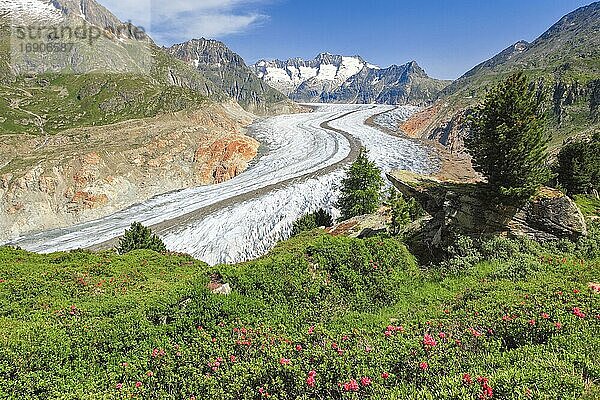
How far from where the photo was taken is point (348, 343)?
34.4ft

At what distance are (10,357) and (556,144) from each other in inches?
4184

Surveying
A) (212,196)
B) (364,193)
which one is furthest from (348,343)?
(212,196)

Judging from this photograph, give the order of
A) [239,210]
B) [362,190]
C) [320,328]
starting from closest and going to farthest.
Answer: [320,328] < [362,190] < [239,210]

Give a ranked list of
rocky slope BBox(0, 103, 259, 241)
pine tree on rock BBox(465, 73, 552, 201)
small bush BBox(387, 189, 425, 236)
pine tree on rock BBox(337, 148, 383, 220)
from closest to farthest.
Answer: pine tree on rock BBox(465, 73, 552, 201) < small bush BBox(387, 189, 425, 236) < pine tree on rock BBox(337, 148, 383, 220) < rocky slope BBox(0, 103, 259, 241)

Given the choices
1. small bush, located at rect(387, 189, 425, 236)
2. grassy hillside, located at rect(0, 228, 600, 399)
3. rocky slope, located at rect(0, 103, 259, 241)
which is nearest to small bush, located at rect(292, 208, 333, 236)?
small bush, located at rect(387, 189, 425, 236)

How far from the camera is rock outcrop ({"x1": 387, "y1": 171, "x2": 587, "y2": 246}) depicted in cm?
2084

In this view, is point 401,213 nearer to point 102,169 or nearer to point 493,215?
point 493,215

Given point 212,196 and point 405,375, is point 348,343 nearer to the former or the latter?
point 405,375

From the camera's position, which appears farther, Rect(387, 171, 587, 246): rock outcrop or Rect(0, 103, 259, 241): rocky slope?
Rect(0, 103, 259, 241): rocky slope

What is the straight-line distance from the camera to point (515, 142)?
68.3 feet

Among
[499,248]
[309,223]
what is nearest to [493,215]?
[499,248]

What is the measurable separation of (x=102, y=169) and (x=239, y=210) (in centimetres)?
3060

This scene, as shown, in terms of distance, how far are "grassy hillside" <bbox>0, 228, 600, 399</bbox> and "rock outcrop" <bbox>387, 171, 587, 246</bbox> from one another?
116 cm

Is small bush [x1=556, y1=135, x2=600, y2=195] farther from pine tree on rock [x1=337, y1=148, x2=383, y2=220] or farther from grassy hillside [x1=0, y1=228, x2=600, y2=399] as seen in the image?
pine tree on rock [x1=337, y1=148, x2=383, y2=220]
